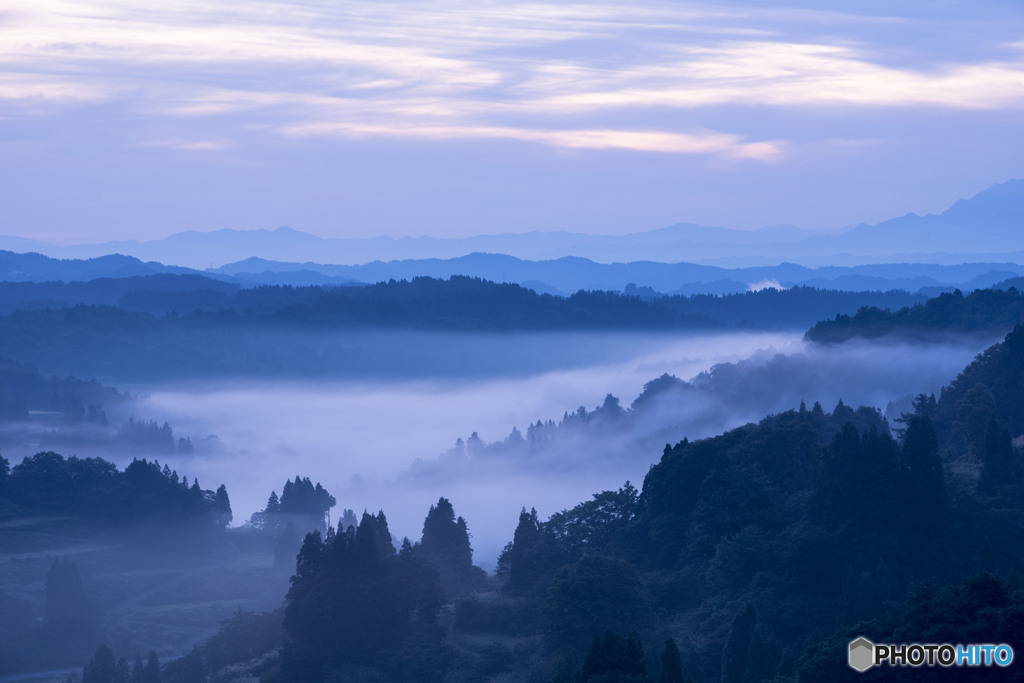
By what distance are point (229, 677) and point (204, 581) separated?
41.6 metres

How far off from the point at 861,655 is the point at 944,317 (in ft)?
280

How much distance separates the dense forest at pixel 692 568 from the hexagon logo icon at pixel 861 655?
3183 millimetres

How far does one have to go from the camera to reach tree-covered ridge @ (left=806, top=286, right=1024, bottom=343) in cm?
10162

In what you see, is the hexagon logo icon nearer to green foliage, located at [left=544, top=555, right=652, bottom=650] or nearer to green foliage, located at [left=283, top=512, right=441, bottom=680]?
green foliage, located at [left=544, top=555, right=652, bottom=650]

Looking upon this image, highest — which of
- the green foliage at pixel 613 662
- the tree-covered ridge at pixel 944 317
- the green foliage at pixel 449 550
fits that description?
the tree-covered ridge at pixel 944 317

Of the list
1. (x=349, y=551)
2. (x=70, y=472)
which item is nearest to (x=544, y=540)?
(x=349, y=551)

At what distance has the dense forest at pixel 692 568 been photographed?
127ft

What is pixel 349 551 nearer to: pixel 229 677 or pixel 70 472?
pixel 229 677

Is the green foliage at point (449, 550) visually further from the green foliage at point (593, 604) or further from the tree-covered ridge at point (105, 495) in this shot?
the tree-covered ridge at point (105, 495)

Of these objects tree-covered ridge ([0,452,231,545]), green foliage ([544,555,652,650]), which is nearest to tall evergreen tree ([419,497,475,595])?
green foliage ([544,555,652,650])

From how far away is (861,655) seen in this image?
25.9 meters

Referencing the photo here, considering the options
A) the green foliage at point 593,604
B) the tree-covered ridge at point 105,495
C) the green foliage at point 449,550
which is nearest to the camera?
the green foliage at point 593,604

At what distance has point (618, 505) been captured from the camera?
5206 cm

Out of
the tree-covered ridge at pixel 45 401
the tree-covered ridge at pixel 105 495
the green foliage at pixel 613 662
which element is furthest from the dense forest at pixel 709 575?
the tree-covered ridge at pixel 45 401
